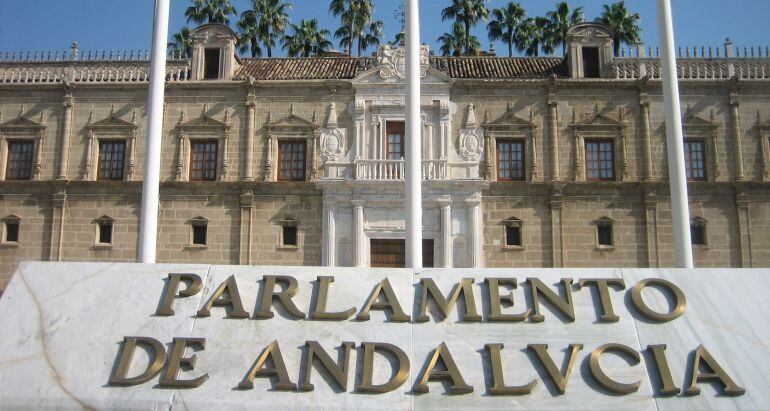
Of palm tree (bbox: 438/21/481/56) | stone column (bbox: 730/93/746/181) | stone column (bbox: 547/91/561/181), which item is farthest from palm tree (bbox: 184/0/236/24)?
stone column (bbox: 730/93/746/181)

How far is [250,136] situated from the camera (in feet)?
74.7

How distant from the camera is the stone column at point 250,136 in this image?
2255 cm

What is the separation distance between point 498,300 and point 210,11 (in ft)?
110

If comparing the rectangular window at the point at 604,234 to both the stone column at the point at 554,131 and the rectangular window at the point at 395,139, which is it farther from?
the rectangular window at the point at 395,139

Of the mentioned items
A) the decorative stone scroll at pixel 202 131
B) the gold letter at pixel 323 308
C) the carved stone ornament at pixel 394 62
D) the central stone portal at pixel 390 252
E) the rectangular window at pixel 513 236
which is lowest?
the gold letter at pixel 323 308

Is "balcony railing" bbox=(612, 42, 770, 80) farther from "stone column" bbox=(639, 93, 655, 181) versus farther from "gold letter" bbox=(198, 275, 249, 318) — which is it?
"gold letter" bbox=(198, 275, 249, 318)

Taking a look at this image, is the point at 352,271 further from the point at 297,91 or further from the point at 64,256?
the point at 64,256

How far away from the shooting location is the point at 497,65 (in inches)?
961

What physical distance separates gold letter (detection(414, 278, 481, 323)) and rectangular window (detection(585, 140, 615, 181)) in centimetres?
1632

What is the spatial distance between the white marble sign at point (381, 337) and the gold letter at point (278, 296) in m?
0.02

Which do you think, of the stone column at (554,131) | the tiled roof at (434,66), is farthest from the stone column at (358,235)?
the stone column at (554,131)

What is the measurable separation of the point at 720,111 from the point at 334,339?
20.1 meters

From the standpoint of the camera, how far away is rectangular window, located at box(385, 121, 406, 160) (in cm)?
2241

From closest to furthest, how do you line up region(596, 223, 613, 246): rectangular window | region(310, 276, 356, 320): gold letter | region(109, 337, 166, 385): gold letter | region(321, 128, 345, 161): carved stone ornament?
1. region(109, 337, 166, 385): gold letter
2. region(310, 276, 356, 320): gold letter
3. region(596, 223, 613, 246): rectangular window
4. region(321, 128, 345, 161): carved stone ornament
